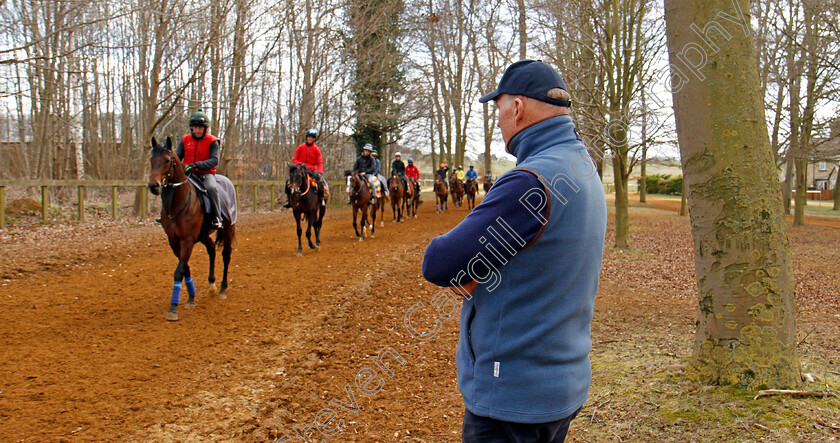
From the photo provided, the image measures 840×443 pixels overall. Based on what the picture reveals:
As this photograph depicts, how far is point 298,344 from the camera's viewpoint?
19.1 feet

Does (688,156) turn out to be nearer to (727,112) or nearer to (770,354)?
(727,112)

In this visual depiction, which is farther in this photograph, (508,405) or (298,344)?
(298,344)

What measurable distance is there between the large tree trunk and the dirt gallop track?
2.09 metres

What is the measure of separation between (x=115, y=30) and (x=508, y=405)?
26.1 meters

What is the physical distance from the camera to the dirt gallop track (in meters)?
3.95

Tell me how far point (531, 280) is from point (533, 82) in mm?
706

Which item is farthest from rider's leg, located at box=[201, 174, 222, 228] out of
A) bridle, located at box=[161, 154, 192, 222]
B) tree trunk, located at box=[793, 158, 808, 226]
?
tree trunk, located at box=[793, 158, 808, 226]

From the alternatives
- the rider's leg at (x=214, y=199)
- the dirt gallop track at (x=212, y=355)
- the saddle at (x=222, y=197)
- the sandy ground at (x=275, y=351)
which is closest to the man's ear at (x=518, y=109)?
the sandy ground at (x=275, y=351)

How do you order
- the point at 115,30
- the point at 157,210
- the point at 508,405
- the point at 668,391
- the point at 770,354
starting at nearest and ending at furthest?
the point at 508,405
the point at 770,354
the point at 668,391
the point at 157,210
the point at 115,30

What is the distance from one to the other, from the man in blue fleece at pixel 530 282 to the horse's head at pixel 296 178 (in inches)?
398

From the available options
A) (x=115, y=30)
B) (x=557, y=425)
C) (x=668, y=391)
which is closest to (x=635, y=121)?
(x=668, y=391)

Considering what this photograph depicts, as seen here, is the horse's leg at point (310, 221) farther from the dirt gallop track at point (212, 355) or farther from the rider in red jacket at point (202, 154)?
the rider in red jacket at point (202, 154)

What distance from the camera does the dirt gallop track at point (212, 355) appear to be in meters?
3.95

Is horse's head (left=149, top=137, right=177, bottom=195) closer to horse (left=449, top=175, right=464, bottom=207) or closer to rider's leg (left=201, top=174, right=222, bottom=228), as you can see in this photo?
rider's leg (left=201, top=174, right=222, bottom=228)
